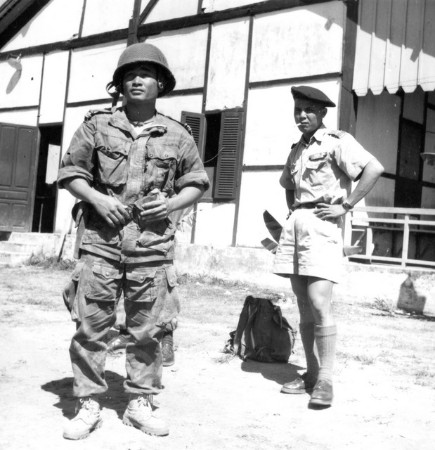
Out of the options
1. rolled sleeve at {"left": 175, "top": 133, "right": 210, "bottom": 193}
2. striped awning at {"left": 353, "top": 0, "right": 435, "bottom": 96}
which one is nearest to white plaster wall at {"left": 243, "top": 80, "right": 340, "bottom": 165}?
striped awning at {"left": 353, "top": 0, "right": 435, "bottom": 96}

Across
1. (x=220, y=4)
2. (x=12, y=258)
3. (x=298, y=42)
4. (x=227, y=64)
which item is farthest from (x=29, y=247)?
(x=298, y=42)

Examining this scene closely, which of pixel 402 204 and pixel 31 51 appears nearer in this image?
pixel 402 204

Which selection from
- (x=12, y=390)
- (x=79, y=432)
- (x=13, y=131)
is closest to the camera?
(x=79, y=432)

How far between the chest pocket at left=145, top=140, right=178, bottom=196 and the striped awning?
6.74 m

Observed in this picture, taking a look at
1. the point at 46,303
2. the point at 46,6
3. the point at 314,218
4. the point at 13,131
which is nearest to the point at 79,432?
the point at 314,218

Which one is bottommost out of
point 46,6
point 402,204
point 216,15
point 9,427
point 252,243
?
point 9,427

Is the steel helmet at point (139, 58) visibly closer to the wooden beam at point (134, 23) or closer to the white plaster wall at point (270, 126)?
the white plaster wall at point (270, 126)

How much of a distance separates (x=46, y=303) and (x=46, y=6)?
911 centimetres

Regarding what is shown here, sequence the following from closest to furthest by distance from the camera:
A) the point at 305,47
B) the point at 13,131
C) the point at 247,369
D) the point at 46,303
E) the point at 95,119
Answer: the point at 95,119 → the point at 247,369 → the point at 46,303 → the point at 305,47 → the point at 13,131

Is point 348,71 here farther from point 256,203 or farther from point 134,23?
point 134,23

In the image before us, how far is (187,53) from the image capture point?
11.7 m

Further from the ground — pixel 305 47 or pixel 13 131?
pixel 305 47

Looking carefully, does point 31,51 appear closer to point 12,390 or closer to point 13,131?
point 13,131

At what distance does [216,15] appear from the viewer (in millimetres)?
11227
